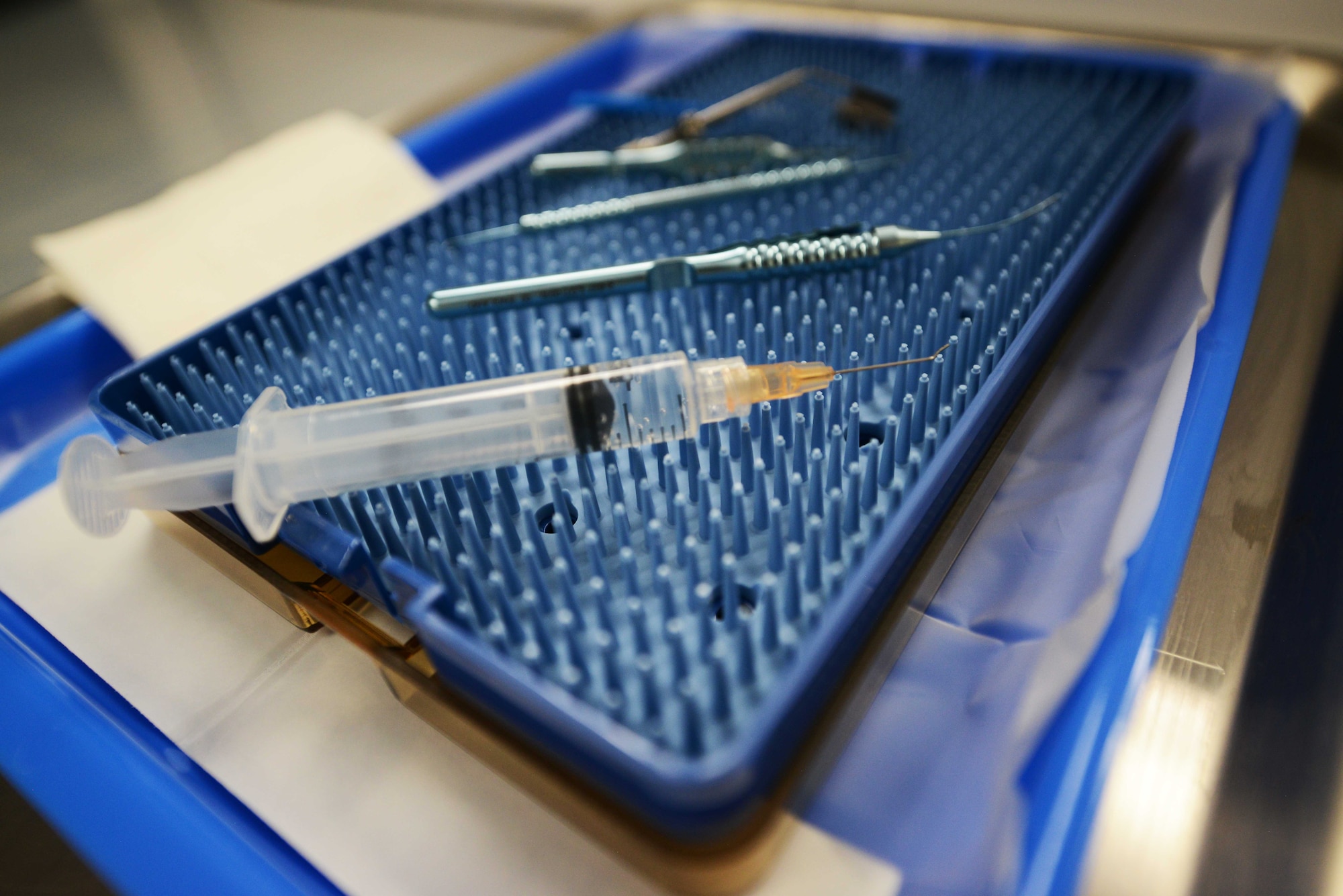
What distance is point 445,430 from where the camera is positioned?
35 centimetres

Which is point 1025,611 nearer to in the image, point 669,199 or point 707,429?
point 707,429

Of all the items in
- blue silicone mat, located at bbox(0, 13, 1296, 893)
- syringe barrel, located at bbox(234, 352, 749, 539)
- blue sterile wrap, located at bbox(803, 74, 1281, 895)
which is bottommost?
blue sterile wrap, located at bbox(803, 74, 1281, 895)

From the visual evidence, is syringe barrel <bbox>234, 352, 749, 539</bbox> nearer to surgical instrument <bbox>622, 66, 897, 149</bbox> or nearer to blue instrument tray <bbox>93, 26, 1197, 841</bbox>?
blue instrument tray <bbox>93, 26, 1197, 841</bbox>

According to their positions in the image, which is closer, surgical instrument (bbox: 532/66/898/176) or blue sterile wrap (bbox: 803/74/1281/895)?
blue sterile wrap (bbox: 803/74/1281/895)

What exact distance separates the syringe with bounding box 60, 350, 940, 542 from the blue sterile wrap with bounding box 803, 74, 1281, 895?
120 millimetres

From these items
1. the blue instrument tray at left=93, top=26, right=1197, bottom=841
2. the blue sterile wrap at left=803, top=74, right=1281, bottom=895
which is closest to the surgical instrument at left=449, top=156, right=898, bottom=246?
the blue instrument tray at left=93, top=26, right=1197, bottom=841

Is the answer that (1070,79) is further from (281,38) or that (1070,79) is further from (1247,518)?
(281,38)

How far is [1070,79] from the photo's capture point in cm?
72

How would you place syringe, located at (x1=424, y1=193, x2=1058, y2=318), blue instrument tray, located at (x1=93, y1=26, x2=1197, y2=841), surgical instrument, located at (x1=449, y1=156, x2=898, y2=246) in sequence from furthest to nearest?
surgical instrument, located at (x1=449, y1=156, x2=898, y2=246) < syringe, located at (x1=424, y1=193, x2=1058, y2=318) < blue instrument tray, located at (x1=93, y1=26, x2=1197, y2=841)

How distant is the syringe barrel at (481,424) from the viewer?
0.33 meters

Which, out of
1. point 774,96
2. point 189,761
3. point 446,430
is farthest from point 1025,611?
point 774,96

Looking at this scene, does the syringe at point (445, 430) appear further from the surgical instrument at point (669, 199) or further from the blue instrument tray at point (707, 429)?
the surgical instrument at point (669, 199)

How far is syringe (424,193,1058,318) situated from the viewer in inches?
17.7

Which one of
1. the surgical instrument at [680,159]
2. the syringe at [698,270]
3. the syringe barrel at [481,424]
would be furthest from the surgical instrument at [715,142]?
the syringe barrel at [481,424]
